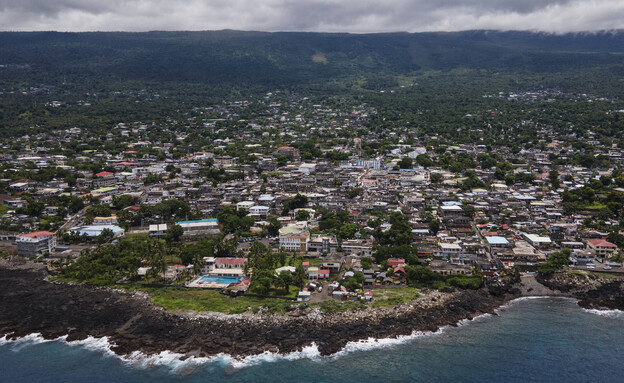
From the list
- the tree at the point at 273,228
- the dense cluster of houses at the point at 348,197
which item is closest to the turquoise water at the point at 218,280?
the dense cluster of houses at the point at 348,197

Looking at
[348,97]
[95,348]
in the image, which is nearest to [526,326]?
[95,348]

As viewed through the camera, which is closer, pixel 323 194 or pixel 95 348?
pixel 95 348

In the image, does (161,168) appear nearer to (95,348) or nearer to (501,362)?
(95,348)

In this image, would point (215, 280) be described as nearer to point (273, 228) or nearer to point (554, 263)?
point (273, 228)

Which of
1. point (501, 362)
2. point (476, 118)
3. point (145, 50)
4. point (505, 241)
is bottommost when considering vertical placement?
point (501, 362)

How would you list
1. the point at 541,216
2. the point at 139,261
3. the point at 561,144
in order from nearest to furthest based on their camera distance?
the point at 139,261, the point at 541,216, the point at 561,144

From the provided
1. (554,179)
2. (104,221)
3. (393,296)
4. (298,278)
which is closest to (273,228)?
(298,278)

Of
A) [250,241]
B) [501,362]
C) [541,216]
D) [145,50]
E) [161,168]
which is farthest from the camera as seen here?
[145,50]

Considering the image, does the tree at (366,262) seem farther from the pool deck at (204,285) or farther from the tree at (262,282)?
the pool deck at (204,285)
